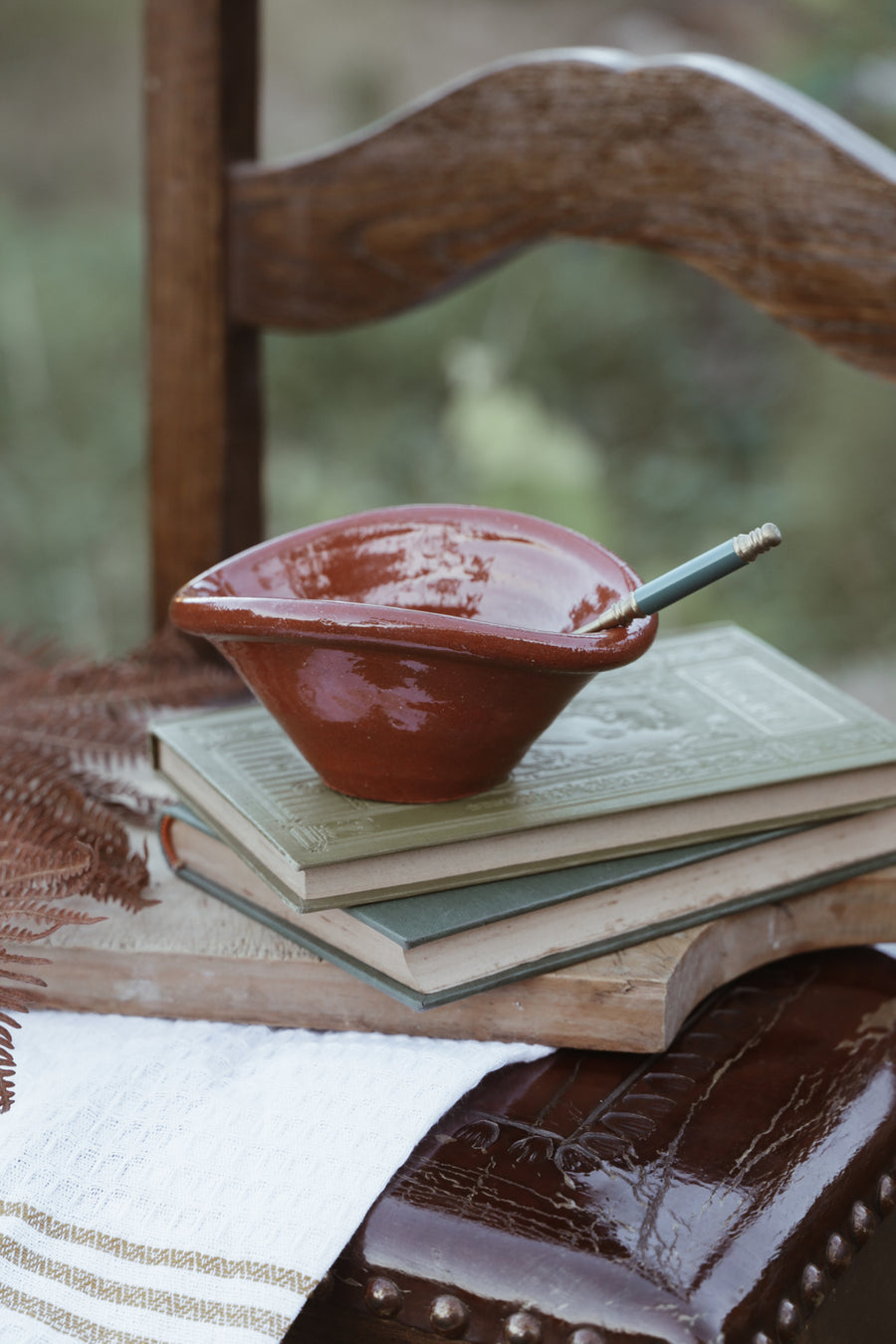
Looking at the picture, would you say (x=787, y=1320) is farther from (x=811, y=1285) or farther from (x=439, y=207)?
(x=439, y=207)

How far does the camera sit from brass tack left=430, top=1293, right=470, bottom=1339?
411 mm

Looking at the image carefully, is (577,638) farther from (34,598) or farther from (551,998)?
(34,598)

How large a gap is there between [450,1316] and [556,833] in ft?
0.58

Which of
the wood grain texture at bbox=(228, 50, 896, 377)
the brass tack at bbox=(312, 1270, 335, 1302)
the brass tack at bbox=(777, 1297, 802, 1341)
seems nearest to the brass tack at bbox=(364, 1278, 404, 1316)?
the brass tack at bbox=(312, 1270, 335, 1302)

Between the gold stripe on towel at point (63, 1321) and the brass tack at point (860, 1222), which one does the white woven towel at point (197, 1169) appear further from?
the brass tack at point (860, 1222)

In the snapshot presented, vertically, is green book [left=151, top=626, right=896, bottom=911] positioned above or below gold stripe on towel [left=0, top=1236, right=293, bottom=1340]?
above

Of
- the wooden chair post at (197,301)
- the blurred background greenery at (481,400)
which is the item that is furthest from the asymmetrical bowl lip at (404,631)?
the blurred background greenery at (481,400)

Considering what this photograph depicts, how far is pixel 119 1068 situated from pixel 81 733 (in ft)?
0.75

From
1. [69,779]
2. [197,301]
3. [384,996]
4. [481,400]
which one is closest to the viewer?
[384,996]

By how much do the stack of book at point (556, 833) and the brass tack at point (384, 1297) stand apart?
94 millimetres

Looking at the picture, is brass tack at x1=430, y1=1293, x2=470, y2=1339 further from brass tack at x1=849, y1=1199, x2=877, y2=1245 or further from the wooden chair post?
the wooden chair post

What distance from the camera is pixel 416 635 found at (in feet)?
1.50

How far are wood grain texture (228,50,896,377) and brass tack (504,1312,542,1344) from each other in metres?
0.56

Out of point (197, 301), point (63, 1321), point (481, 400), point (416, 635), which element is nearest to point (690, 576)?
point (416, 635)
